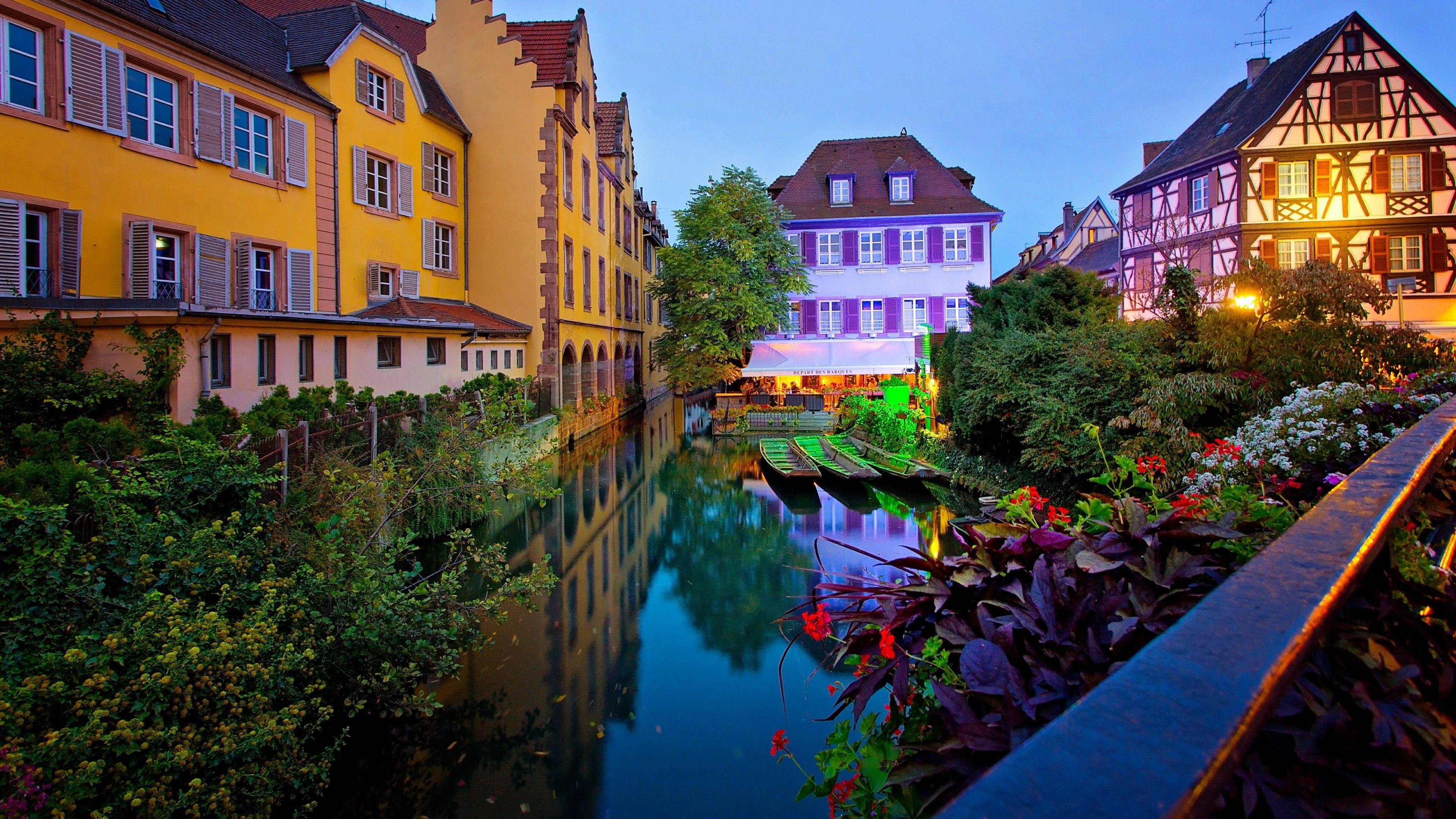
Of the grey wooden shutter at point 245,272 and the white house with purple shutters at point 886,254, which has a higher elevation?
the white house with purple shutters at point 886,254

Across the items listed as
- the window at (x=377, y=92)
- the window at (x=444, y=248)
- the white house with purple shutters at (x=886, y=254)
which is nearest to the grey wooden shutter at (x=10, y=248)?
the window at (x=377, y=92)

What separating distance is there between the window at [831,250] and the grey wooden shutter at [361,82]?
1916cm

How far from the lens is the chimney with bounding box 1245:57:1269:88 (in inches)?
1202

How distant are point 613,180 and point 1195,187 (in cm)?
2100

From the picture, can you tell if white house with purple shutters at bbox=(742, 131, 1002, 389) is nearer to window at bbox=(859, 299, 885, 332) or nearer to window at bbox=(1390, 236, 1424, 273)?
window at bbox=(859, 299, 885, 332)

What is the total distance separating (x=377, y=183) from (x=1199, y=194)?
26.3 m

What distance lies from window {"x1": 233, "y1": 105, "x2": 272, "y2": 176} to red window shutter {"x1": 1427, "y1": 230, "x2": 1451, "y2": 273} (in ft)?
106

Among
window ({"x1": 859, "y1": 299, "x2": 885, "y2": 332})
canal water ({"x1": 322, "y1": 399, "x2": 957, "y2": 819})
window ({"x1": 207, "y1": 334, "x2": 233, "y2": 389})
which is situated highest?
window ({"x1": 859, "y1": 299, "x2": 885, "y2": 332})

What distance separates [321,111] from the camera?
55.3 ft

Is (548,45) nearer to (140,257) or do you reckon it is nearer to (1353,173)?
(140,257)

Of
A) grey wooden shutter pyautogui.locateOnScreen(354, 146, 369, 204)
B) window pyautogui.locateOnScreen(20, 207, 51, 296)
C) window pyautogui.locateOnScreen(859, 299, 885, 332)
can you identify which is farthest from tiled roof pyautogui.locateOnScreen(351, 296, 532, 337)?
window pyautogui.locateOnScreen(859, 299, 885, 332)

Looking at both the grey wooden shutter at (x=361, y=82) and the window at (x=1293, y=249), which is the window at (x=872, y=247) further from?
the grey wooden shutter at (x=361, y=82)

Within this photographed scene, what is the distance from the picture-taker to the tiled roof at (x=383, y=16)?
21953 mm

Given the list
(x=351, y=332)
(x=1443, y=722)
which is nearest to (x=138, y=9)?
(x=351, y=332)
